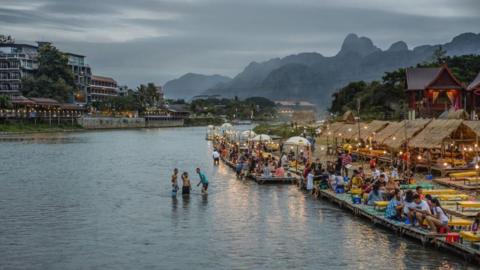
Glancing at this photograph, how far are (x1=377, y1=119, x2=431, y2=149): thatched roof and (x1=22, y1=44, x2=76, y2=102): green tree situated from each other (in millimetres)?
129185

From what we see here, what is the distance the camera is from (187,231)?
2538 centimetres

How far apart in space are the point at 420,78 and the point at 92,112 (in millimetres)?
125301

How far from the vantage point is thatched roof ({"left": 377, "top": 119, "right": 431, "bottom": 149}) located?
39.9 metres

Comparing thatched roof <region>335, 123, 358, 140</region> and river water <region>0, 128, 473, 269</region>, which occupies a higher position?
thatched roof <region>335, 123, 358, 140</region>

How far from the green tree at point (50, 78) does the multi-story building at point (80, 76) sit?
13478mm

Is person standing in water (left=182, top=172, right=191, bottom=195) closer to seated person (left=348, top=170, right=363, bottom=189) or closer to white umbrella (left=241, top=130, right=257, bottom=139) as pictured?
seated person (left=348, top=170, right=363, bottom=189)

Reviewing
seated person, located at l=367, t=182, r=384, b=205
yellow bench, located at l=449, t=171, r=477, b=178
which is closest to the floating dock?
seated person, located at l=367, t=182, r=384, b=205

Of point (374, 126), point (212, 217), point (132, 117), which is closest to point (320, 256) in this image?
point (212, 217)

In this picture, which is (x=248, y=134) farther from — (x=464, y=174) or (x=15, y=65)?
(x=15, y=65)

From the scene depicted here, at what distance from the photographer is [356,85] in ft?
360

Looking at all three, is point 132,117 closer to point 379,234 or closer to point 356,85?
point 356,85

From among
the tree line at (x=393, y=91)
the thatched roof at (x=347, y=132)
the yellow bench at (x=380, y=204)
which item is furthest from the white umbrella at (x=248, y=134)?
the yellow bench at (x=380, y=204)

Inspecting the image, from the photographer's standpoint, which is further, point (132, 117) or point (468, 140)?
point (132, 117)

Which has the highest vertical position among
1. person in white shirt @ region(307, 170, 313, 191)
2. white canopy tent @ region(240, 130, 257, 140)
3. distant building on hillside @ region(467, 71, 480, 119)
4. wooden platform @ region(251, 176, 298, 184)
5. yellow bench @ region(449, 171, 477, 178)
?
distant building on hillside @ region(467, 71, 480, 119)
